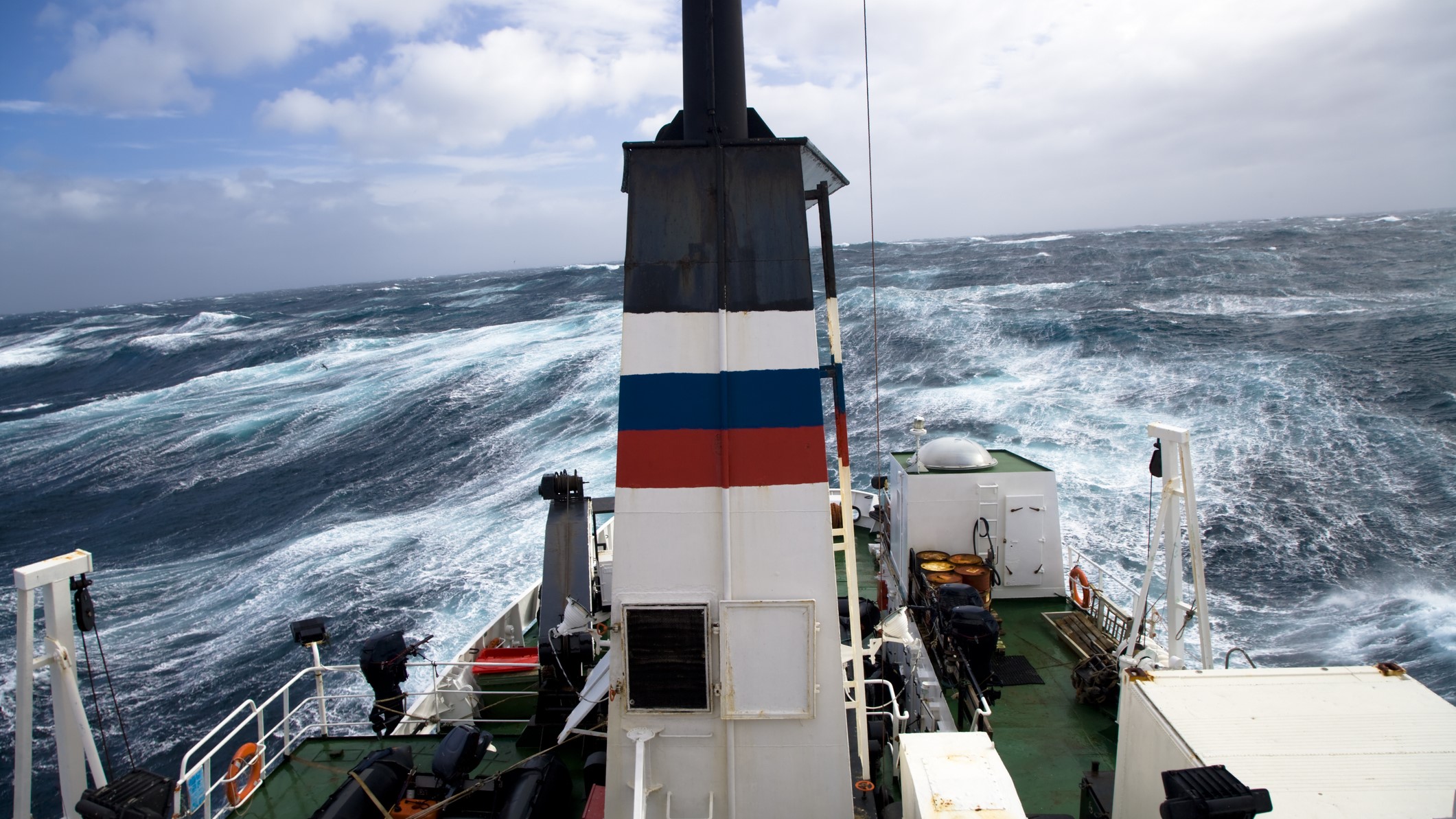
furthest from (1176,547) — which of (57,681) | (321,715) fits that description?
(57,681)

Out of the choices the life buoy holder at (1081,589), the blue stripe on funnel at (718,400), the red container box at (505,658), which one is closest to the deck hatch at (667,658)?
the blue stripe on funnel at (718,400)

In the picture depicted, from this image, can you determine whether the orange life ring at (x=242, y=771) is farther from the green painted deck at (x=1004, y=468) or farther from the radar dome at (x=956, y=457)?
the radar dome at (x=956, y=457)

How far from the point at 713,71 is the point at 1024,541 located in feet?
31.0

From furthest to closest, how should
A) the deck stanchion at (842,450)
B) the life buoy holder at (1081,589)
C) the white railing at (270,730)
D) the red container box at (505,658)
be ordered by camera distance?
the life buoy holder at (1081,589) → the red container box at (505,658) → the white railing at (270,730) → the deck stanchion at (842,450)

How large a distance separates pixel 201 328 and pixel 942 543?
94226mm

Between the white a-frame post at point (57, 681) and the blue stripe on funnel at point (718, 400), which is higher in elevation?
the blue stripe on funnel at point (718, 400)

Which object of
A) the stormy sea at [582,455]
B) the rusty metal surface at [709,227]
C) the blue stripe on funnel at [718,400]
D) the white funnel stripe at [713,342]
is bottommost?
the stormy sea at [582,455]

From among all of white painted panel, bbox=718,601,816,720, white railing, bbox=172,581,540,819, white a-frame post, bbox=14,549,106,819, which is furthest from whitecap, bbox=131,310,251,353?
white painted panel, bbox=718,601,816,720

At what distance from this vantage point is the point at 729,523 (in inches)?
187

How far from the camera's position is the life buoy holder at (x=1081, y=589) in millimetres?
11102

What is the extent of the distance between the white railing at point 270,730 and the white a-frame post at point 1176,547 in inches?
255

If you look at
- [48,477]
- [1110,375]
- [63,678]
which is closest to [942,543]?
[63,678]

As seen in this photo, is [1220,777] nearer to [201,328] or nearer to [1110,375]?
[1110,375]

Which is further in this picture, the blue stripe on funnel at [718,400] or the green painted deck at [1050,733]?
the green painted deck at [1050,733]
